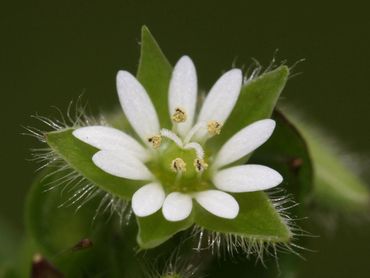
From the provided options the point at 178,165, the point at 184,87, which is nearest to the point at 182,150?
the point at 178,165

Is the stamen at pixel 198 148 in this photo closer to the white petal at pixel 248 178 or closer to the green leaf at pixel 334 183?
the white petal at pixel 248 178

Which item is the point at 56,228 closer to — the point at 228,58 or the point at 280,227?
the point at 280,227

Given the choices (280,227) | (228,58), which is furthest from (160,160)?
(228,58)

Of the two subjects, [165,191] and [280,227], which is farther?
[165,191]

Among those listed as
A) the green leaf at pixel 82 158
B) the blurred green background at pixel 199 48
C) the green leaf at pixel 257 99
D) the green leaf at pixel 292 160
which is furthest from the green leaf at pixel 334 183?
the blurred green background at pixel 199 48

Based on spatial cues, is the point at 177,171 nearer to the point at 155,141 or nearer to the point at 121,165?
the point at 155,141

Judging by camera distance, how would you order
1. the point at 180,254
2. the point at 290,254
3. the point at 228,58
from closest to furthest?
the point at 180,254 → the point at 290,254 → the point at 228,58
